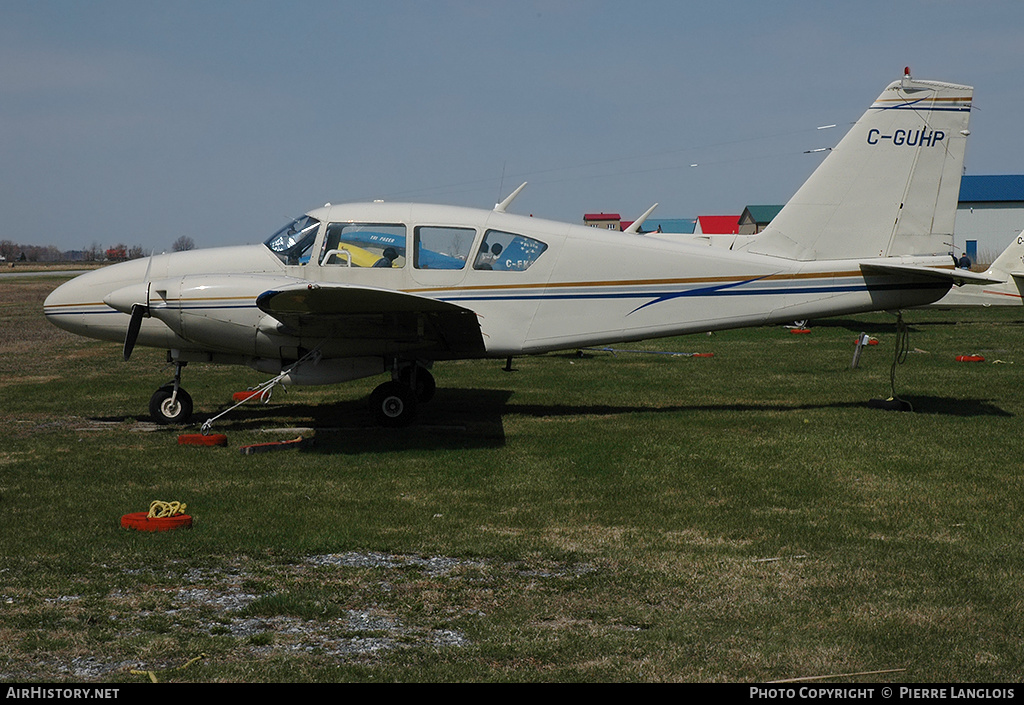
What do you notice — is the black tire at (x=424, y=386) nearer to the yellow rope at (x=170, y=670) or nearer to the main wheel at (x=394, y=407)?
the main wheel at (x=394, y=407)

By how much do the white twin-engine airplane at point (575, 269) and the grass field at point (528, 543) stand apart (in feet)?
3.36

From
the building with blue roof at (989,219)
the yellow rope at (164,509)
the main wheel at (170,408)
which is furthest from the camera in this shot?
the building with blue roof at (989,219)

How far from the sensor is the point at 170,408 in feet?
35.1

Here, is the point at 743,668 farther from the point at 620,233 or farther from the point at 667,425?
the point at 620,233

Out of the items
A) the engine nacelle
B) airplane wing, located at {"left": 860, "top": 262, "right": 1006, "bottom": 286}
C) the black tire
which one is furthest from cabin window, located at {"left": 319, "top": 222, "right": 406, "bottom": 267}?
airplane wing, located at {"left": 860, "top": 262, "right": 1006, "bottom": 286}

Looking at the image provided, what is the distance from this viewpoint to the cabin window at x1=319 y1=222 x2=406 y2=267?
10430 mm

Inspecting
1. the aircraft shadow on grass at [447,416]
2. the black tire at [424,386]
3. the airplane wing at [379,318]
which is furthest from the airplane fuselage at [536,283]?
the black tire at [424,386]

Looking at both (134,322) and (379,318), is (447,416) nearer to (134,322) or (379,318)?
(379,318)

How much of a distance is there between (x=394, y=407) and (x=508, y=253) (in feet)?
7.43

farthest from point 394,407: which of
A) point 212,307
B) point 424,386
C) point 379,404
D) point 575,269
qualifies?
point 575,269

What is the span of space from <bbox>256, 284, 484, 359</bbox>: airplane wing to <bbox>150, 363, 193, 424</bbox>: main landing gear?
1.88 metres

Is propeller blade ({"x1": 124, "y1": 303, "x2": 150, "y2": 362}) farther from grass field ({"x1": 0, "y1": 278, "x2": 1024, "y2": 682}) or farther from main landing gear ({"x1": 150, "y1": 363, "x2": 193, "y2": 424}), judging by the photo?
grass field ({"x1": 0, "y1": 278, "x2": 1024, "y2": 682})

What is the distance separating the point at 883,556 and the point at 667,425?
4824mm

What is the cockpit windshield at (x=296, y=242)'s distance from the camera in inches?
412
